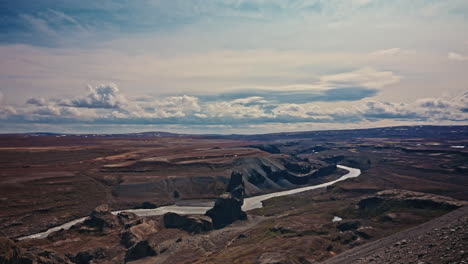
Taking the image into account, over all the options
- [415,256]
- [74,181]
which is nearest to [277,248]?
[415,256]

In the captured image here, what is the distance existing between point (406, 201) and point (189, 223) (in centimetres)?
6156

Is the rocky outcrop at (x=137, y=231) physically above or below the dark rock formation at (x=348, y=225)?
below

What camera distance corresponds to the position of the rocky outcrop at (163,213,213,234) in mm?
102569

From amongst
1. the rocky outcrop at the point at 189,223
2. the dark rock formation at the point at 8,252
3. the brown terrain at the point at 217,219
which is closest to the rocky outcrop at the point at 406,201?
the brown terrain at the point at 217,219

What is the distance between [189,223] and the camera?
4117 inches

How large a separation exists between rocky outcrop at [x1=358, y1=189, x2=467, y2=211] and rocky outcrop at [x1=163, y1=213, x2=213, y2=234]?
4686 cm

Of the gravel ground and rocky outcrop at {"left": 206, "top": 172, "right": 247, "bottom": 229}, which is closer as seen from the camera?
the gravel ground

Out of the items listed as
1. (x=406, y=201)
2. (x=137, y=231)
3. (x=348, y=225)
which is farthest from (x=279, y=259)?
(x=406, y=201)

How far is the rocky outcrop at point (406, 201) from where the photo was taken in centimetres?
9032

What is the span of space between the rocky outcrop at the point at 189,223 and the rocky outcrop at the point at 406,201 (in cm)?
4686

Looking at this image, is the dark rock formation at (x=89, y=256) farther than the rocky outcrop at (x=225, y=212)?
No

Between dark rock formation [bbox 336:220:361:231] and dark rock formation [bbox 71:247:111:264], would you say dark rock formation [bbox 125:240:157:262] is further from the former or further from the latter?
dark rock formation [bbox 336:220:361:231]

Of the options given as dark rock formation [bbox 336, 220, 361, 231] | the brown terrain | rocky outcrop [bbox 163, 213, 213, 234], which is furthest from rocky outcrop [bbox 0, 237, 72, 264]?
dark rock formation [bbox 336, 220, 361, 231]

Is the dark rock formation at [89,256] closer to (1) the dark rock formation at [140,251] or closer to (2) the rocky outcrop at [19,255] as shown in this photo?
(1) the dark rock formation at [140,251]
